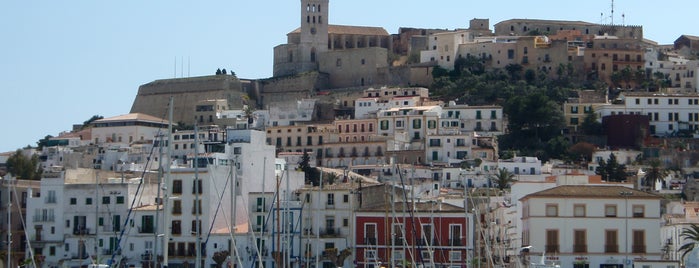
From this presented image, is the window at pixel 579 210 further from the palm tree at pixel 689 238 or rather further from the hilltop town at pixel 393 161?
the palm tree at pixel 689 238

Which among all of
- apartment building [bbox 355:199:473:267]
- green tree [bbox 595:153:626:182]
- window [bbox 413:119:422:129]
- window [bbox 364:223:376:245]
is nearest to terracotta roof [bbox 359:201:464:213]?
apartment building [bbox 355:199:473:267]

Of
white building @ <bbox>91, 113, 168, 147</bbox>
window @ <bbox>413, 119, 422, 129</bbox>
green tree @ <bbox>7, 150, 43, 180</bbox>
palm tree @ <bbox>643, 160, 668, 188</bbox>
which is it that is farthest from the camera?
white building @ <bbox>91, 113, 168, 147</bbox>

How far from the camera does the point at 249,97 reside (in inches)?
5217

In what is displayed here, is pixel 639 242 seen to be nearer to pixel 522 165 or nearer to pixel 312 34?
pixel 522 165

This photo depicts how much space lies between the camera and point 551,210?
183 ft

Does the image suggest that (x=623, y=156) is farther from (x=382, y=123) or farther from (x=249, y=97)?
(x=249, y=97)

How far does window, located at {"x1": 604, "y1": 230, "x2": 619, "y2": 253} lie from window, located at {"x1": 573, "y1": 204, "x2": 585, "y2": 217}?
101 centimetres

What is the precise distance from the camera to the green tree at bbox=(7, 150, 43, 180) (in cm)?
8956

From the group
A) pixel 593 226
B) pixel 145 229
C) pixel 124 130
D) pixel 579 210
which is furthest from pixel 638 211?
pixel 124 130

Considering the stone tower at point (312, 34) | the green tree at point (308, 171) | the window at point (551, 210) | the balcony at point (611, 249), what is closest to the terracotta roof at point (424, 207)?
the window at point (551, 210)

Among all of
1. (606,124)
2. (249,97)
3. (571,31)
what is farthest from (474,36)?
(606,124)

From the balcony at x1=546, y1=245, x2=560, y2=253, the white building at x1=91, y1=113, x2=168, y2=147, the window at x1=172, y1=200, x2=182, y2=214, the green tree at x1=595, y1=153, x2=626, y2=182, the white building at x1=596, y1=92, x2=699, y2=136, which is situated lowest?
the balcony at x1=546, y1=245, x2=560, y2=253

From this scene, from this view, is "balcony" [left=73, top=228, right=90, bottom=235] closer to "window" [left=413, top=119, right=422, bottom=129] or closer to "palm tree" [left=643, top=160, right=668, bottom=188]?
"palm tree" [left=643, top=160, right=668, bottom=188]

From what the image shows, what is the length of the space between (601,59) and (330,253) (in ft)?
216
